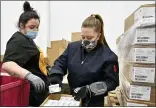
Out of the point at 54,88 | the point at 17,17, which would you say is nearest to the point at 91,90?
the point at 54,88

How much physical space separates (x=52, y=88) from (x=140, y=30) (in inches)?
22.9

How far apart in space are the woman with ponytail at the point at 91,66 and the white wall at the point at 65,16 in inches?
72.1

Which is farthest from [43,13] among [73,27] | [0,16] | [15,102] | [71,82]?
[15,102]

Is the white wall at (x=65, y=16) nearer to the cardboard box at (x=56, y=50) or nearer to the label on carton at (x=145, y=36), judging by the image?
the cardboard box at (x=56, y=50)

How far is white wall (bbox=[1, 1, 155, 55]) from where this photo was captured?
307cm

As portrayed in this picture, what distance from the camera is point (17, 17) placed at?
3.26 metres

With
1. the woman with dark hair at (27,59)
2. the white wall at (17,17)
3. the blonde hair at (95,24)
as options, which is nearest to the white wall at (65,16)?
the white wall at (17,17)

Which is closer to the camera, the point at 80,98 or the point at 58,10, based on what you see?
the point at 80,98

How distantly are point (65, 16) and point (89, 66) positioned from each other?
217 cm

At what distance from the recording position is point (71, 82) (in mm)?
1289

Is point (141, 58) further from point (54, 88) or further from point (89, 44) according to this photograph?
point (54, 88)

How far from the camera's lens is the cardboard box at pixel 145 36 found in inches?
39.2

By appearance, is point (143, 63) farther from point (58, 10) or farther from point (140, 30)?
point (58, 10)

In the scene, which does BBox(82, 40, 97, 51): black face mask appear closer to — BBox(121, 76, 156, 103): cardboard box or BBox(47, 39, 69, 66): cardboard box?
BBox(121, 76, 156, 103): cardboard box
